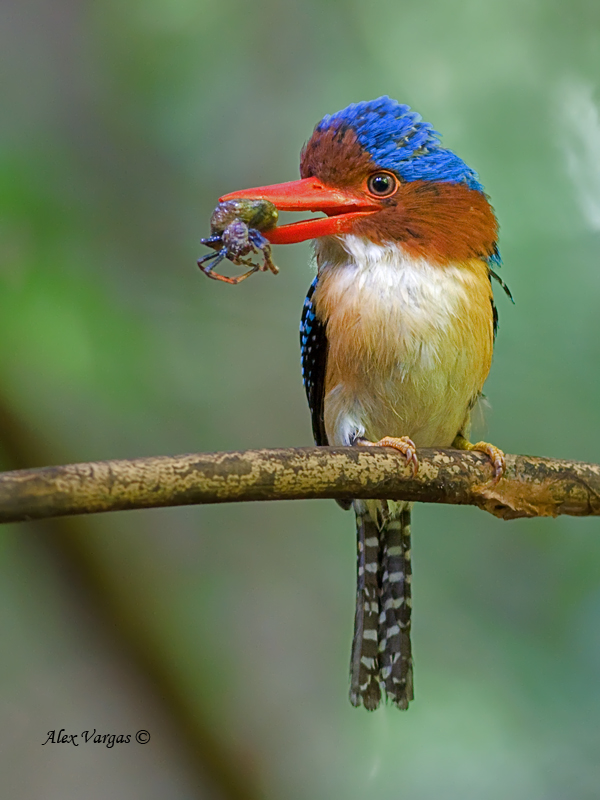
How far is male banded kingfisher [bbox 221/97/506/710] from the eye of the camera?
1.59m

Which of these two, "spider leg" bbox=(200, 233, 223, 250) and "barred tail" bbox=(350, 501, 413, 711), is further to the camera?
"barred tail" bbox=(350, 501, 413, 711)

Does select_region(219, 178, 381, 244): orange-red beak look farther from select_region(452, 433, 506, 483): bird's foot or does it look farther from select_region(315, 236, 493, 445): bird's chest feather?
select_region(452, 433, 506, 483): bird's foot

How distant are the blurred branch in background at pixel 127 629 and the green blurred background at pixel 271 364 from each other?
0.02 meters

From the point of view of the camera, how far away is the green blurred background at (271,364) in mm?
2125

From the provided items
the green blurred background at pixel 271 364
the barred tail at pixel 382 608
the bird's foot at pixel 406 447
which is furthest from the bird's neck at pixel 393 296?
the green blurred background at pixel 271 364

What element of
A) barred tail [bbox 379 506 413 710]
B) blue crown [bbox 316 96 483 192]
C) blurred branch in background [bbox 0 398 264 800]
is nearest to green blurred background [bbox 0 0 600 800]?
blurred branch in background [bbox 0 398 264 800]

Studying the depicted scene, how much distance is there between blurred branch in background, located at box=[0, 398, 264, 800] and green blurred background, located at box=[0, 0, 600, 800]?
2 cm

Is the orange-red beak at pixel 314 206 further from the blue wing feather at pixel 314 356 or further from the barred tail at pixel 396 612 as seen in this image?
the barred tail at pixel 396 612

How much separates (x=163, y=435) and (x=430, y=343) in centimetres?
100

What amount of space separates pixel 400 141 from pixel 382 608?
1211 mm

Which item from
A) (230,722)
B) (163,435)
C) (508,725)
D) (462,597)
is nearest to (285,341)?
(163,435)

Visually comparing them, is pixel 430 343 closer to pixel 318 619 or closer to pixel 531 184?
pixel 531 184

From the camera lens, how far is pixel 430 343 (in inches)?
63.7

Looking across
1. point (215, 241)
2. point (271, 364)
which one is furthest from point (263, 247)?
point (271, 364)
